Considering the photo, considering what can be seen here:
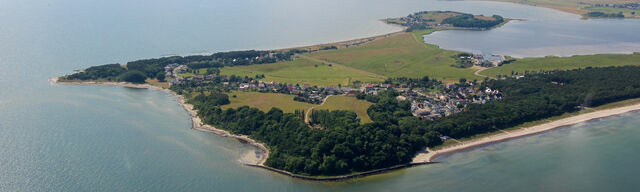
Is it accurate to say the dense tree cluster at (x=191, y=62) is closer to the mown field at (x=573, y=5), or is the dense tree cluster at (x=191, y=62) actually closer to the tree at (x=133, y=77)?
the tree at (x=133, y=77)

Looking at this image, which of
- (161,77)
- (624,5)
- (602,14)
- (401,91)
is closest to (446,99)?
(401,91)

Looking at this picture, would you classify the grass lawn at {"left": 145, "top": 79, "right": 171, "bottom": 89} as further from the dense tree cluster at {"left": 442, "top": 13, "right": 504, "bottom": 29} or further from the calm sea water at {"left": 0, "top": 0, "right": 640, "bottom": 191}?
the dense tree cluster at {"left": 442, "top": 13, "right": 504, "bottom": 29}

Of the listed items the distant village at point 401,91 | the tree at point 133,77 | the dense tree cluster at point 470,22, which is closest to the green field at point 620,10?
the dense tree cluster at point 470,22

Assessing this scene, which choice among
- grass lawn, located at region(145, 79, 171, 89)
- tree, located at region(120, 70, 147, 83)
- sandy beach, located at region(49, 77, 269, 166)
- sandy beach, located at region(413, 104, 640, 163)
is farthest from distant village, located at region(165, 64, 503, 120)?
sandy beach, located at region(413, 104, 640, 163)

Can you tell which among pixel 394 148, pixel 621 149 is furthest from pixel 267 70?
pixel 621 149

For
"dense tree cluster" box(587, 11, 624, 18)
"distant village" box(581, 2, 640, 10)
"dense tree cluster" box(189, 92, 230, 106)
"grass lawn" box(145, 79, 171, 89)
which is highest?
"distant village" box(581, 2, 640, 10)

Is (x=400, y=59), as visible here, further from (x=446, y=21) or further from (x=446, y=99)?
(x=446, y=21)

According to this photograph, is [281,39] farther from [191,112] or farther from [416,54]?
[191,112]
